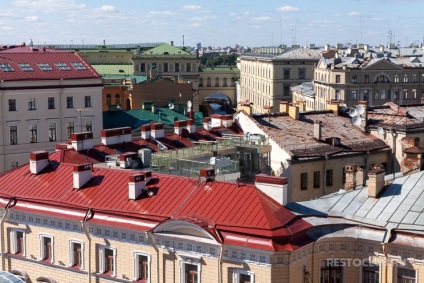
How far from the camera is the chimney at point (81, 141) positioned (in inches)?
1506

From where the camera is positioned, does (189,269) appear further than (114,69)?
No

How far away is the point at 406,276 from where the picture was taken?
87.2 feet

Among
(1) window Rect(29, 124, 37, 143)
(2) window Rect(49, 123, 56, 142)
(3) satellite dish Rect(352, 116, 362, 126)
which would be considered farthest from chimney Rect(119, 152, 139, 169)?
(2) window Rect(49, 123, 56, 142)

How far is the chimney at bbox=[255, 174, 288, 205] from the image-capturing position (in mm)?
28562

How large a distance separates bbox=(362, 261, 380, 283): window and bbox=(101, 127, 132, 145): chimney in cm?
1718

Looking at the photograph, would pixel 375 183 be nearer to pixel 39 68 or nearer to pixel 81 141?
pixel 81 141

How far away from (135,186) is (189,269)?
4.36 metres

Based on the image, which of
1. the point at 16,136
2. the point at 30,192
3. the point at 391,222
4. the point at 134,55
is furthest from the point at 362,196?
the point at 134,55

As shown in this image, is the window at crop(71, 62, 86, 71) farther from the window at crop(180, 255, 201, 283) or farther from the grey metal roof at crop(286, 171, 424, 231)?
the window at crop(180, 255, 201, 283)

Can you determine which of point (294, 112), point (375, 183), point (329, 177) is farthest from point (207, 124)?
point (375, 183)

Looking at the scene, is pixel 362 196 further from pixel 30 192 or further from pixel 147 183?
pixel 30 192

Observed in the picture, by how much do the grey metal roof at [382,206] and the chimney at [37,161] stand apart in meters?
11.7

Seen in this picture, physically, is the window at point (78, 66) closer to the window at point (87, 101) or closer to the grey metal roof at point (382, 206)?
the window at point (87, 101)

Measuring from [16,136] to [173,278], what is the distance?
34022mm
